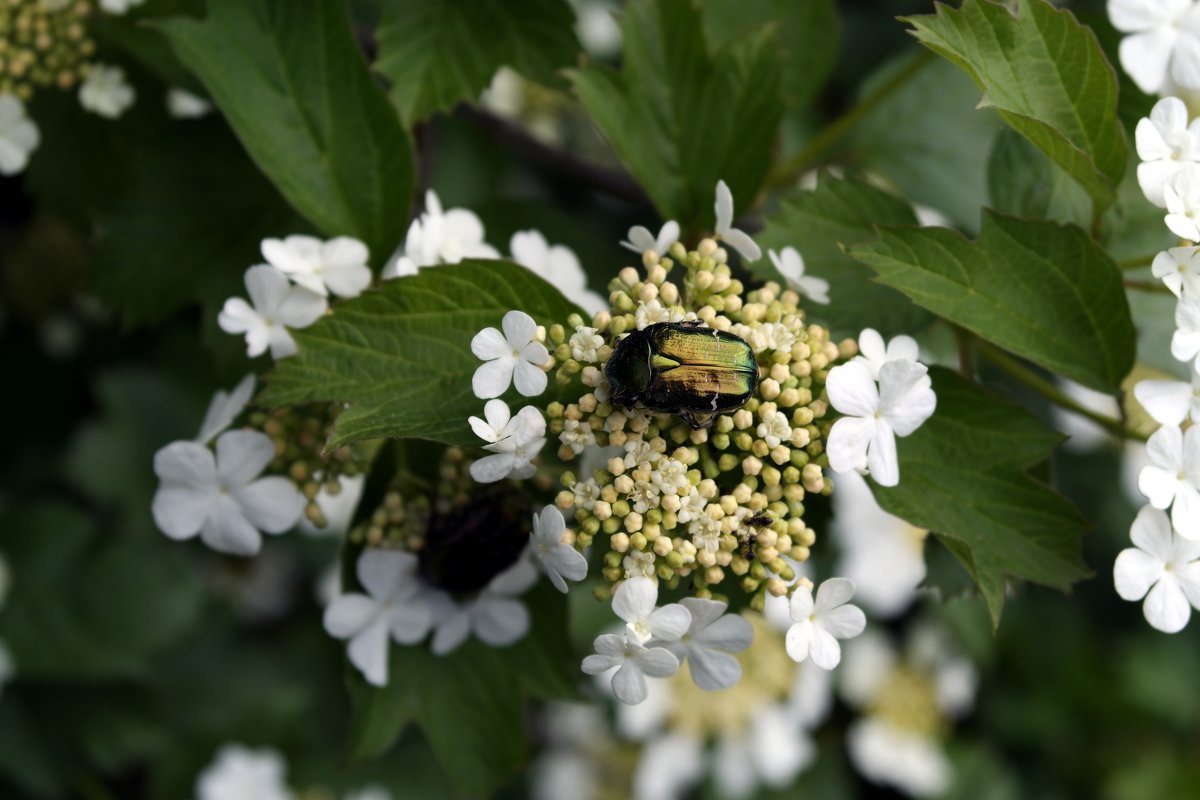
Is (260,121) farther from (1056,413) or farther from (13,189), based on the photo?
(1056,413)

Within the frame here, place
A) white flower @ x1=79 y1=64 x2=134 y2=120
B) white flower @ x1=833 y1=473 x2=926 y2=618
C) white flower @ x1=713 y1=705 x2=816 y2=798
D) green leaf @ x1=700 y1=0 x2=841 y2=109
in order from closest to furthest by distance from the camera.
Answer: white flower @ x1=79 y1=64 x2=134 y2=120 < green leaf @ x1=700 y1=0 x2=841 y2=109 < white flower @ x1=713 y1=705 x2=816 y2=798 < white flower @ x1=833 y1=473 x2=926 y2=618

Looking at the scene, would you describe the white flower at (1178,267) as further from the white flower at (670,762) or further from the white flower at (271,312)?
the white flower at (670,762)

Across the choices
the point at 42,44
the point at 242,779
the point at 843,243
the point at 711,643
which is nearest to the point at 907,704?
the point at 242,779

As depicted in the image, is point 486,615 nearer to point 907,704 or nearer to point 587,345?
point 587,345

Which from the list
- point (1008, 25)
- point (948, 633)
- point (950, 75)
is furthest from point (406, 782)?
point (1008, 25)

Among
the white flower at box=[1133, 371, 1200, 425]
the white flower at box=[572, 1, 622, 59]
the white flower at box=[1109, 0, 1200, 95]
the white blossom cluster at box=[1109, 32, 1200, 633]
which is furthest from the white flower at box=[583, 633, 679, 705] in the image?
the white flower at box=[572, 1, 622, 59]

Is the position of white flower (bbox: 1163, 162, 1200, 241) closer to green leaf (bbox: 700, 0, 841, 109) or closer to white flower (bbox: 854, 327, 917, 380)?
white flower (bbox: 854, 327, 917, 380)
